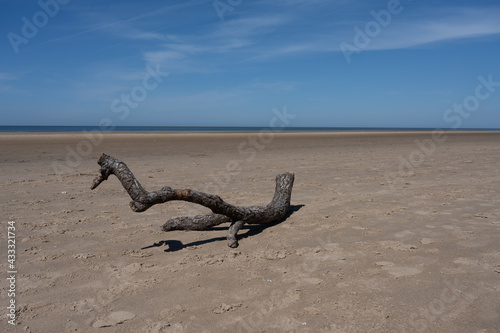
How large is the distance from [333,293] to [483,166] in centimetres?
1230

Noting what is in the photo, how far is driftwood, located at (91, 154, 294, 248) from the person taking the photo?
4535 mm

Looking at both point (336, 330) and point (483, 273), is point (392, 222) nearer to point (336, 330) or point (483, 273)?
point (483, 273)

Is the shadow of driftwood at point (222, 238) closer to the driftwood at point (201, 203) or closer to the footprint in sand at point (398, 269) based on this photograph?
the driftwood at point (201, 203)

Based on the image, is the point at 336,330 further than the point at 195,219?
No

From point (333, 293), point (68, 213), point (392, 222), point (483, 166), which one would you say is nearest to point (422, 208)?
point (392, 222)

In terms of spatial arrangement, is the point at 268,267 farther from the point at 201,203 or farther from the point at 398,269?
the point at 398,269

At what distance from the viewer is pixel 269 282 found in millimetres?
4020

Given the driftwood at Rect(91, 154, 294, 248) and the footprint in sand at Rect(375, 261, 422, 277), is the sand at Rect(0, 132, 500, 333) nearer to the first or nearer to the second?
the footprint in sand at Rect(375, 261, 422, 277)

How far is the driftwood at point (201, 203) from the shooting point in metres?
4.54

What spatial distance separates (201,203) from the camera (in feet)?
16.7

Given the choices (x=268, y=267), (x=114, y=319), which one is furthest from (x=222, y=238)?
(x=114, y=319)

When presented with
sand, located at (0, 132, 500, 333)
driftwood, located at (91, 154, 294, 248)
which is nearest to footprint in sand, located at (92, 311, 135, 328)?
sand, located at (0, 132, 500, 333)

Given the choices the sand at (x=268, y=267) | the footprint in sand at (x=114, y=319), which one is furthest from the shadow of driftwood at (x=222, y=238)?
the footprint in sand at (x=114, y=319)

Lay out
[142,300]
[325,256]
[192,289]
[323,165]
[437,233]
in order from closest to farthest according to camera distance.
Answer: [142,300] → [192,289] → [325,256] → [437,233] → [323,165]
